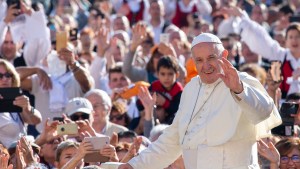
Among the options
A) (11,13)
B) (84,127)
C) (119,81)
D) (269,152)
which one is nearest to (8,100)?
(84,127)

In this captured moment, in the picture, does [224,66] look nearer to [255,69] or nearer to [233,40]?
[255,69]

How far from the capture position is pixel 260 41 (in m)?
16.8

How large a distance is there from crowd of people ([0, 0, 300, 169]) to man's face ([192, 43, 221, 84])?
11mm

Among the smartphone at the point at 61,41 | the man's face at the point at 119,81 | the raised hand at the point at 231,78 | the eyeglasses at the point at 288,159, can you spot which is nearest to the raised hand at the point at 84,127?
the eyeglasses at the point at 288,159

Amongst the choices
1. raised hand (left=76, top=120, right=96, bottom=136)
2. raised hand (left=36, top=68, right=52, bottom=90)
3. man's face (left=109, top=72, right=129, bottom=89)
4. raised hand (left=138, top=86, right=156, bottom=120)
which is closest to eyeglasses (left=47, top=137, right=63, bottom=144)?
raised hand (left=76, top=120, right=96, bottom=136)

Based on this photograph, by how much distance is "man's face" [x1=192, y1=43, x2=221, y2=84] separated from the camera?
998 cm

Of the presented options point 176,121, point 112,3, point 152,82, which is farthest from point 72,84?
point 112,3

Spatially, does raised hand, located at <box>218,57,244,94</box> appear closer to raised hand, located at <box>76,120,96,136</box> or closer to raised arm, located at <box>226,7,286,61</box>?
raised hand, located at <box>76,120,96,136</box>

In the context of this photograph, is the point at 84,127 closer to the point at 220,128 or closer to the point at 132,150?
the point at 132,150

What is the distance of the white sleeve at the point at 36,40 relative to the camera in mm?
16562

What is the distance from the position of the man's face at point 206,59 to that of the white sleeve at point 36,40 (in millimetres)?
6685

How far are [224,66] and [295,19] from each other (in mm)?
9211

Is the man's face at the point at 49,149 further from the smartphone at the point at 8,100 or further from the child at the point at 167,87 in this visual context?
the child at the point at 167,87

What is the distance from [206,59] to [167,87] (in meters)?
5.26
